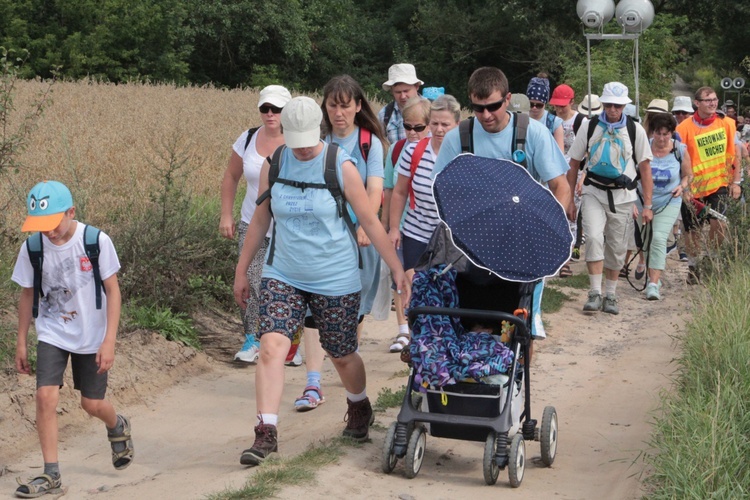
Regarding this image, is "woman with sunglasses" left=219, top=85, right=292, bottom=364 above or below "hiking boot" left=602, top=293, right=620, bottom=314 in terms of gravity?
above

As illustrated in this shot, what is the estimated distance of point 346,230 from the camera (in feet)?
19.7

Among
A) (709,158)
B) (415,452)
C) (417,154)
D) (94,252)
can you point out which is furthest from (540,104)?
(94,252)

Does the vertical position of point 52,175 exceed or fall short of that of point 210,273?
it exceeds it

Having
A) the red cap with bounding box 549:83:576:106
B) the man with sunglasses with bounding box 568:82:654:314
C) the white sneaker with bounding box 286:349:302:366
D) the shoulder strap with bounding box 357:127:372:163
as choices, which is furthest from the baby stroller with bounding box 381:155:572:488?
the red cap with bounding box 549:83:576:106

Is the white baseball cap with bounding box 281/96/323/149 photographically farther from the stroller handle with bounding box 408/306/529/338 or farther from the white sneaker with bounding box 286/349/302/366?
the white sneaker with bounding box 286/349/302/366

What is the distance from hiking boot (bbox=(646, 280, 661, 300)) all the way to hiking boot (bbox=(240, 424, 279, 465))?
6.14 meters

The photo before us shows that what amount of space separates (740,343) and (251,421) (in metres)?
3.10

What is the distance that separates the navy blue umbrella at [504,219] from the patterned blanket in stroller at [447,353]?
0.35 m

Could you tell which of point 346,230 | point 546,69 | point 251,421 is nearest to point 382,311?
point 251,421

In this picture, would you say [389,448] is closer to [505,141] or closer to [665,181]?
[505,141]

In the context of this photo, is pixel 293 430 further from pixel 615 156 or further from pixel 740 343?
pixel 615 156

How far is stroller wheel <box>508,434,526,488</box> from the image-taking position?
5.57 meters

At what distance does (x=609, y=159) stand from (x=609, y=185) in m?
0.26

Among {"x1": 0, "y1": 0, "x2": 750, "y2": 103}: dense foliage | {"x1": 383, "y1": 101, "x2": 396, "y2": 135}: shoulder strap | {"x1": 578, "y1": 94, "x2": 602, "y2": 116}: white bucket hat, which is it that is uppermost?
{"x1": 0, "y1": 0, "x2": 750, "y2": 103}: dense foliage
